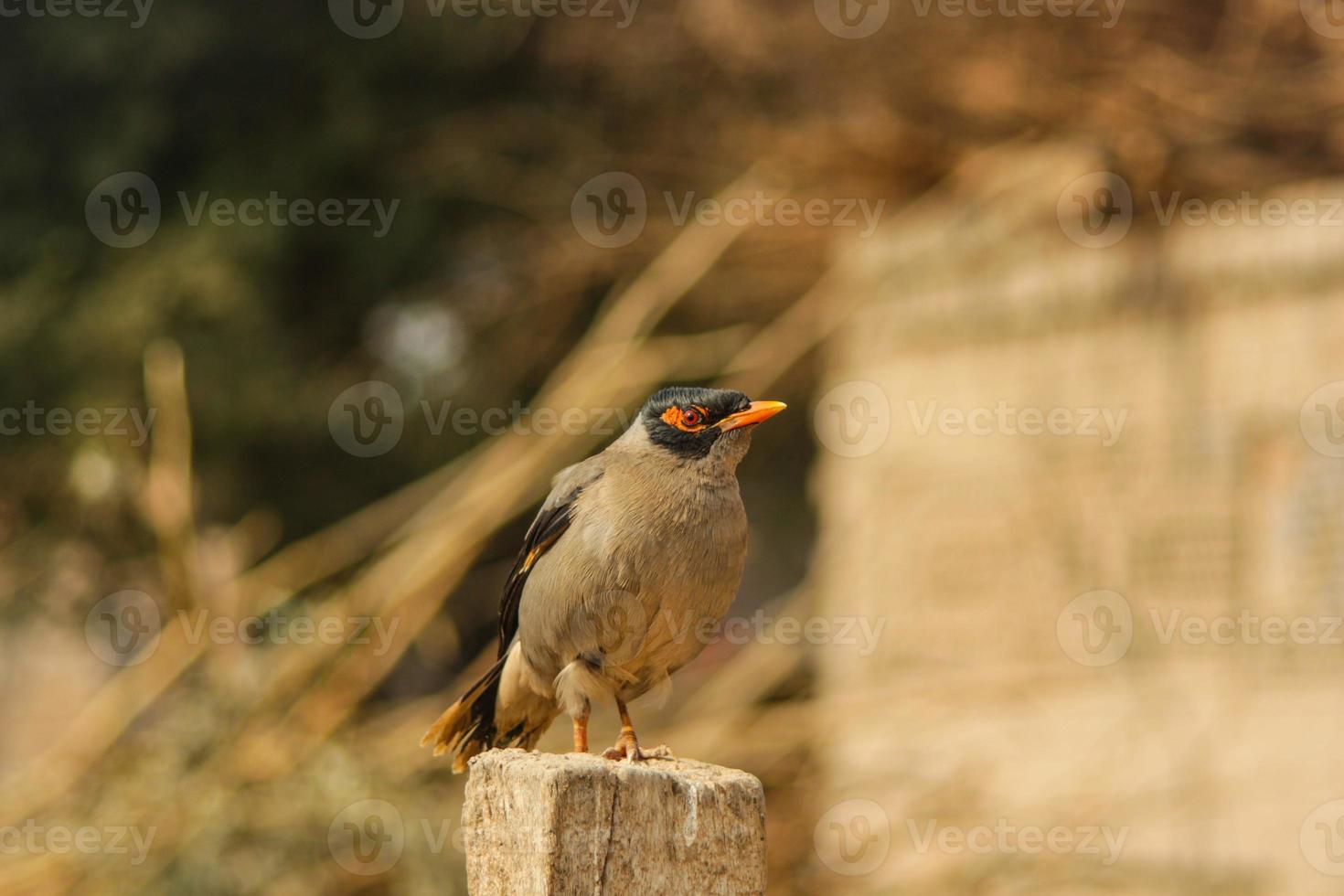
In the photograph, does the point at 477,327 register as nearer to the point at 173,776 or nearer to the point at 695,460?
the point at 173,776

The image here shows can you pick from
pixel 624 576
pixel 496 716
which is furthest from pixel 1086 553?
pixel 624 576

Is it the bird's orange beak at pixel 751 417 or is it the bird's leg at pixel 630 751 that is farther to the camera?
the bird's orange beak at pixel 751 417

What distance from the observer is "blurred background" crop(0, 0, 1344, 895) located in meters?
5.81

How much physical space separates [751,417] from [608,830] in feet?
3.78

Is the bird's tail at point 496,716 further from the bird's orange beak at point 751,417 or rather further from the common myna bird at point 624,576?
the bird's orange beak at point 751,417

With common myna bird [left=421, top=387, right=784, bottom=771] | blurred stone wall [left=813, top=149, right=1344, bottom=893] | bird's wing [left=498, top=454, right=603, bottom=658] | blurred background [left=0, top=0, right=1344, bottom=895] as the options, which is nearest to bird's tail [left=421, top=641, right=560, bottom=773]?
common myna bird [left=421, top=387, right=784, bottom=771]

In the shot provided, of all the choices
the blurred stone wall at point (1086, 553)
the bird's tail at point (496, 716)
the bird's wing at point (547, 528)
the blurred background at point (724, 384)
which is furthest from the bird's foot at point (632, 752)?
the blurred stone wall at point (1086, 553)

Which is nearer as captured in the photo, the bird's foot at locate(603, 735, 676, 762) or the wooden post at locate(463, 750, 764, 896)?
the wooden post at locate(463, 750, 764, 896)

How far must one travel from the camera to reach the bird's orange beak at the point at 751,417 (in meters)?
2.94

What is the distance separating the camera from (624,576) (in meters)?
2.79

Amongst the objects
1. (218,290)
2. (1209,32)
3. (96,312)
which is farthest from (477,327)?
(1209,32)

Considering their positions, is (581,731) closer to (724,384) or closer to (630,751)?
(630,751)

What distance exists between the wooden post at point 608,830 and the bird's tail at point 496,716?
0.85 metres

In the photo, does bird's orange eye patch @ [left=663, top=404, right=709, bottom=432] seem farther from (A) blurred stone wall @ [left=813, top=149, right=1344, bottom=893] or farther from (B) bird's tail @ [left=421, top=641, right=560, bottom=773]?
(A) blurred stone wall @ [left=813, top=149, right=1344, bottom=893]
